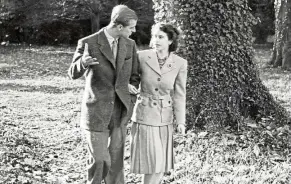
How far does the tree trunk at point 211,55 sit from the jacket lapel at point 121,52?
262 centimetres

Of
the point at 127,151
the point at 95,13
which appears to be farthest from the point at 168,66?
the point at 95,13

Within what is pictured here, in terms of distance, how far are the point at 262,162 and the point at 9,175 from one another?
291cm

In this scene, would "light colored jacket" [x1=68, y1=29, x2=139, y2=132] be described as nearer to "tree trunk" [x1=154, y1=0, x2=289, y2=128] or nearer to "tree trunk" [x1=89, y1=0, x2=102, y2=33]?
"tree trunk" [x1=154, y1=0, x2=289, y2=128]

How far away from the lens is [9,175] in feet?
17.6

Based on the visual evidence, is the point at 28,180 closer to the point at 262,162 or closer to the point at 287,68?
the point at 262,162

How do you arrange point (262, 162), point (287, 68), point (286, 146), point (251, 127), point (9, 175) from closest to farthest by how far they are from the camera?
point (9, 175) < point (262, 162) < point (286, 146) < point (251, 127) < point (287, 68)

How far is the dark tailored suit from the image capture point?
459cm

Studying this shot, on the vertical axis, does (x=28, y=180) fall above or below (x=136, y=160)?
below

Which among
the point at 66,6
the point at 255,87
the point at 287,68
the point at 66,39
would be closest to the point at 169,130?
the point at 255,87

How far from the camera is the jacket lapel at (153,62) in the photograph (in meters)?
4.96

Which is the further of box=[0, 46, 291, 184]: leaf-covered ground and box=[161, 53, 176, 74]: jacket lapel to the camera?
box=[0, 46, 291, 184]: leaf-covered ground

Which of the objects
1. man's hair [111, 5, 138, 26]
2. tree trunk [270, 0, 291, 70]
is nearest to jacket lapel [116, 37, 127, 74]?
man's hair [111, 5, 138, 26]

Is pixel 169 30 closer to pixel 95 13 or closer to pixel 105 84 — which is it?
pixel 105 84

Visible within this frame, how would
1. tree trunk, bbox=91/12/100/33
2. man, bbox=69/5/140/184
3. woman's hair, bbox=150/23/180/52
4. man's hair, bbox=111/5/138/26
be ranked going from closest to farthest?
man's hair, bbox=111/5/138/26 → man, bbox=69/5/140/184 → woman's hair, bbox=150/23/180/52 → tree trunk, bbox=91/12/100/33
